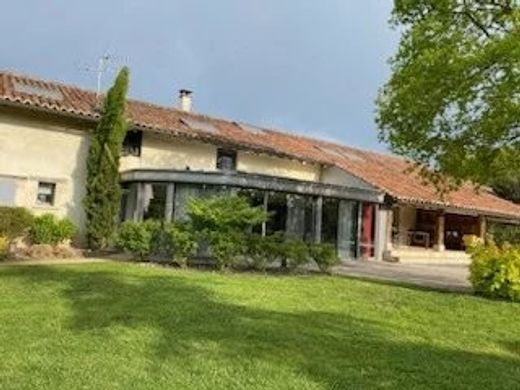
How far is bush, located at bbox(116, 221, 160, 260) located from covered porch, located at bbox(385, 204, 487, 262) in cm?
1481

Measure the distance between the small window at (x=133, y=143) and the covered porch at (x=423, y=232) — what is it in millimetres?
12353

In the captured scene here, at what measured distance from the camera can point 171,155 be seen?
27312mm

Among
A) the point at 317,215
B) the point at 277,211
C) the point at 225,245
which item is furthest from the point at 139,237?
the point at 317,215

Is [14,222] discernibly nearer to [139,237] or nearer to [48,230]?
[48,230]

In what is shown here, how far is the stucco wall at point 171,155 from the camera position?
26.4 metres

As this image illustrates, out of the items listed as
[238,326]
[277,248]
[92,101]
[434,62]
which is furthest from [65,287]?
[92,101]

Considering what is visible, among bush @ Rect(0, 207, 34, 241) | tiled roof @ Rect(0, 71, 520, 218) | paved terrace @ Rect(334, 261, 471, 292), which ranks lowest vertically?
paved terrace @ Rect(334, 261, 471, 292)

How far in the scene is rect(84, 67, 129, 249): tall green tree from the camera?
2423cm

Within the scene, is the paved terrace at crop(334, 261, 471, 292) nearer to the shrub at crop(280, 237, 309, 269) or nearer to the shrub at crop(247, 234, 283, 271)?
the shrub at crop(280, 237, 309, 269)

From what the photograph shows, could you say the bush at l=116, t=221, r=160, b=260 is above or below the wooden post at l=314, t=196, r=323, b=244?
below

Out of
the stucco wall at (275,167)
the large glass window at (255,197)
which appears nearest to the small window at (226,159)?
the stucco wall at (275,167)

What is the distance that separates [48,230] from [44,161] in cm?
274

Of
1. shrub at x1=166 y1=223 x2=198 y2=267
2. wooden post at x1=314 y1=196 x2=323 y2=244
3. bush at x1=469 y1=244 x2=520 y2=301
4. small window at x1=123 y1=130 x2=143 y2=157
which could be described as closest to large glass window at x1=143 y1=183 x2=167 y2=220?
small window at x1=123 y1=130 x2=143 y2=157

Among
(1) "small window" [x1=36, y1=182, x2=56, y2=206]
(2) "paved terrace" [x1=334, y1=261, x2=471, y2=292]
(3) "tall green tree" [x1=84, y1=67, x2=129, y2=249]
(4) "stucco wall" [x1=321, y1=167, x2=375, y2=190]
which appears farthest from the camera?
(4) "stucco wall" [x1=321, y1=167, x2=375, y2=190]
